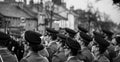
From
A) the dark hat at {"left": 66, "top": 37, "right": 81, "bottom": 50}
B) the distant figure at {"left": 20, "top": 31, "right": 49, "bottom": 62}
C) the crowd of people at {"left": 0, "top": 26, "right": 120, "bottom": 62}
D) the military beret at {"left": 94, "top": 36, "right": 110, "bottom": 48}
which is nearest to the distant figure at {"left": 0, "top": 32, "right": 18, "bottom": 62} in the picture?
the crowd of people at {"left": 0, "top": 26, "right": 120, "bottom": 62}

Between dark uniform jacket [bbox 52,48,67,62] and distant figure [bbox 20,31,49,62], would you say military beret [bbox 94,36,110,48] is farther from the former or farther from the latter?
distant figure [bbox 20,31,49,62]

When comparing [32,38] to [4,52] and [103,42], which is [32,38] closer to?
[4,52]

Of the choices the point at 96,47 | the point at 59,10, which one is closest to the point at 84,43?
the point at 96,47

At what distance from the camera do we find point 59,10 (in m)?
80.6

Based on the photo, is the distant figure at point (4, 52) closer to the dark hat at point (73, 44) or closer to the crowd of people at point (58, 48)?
the crowd of people at point (58, 48)

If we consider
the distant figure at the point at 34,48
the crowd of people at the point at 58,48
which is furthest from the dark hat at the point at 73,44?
the distant figure at the point at 34,48

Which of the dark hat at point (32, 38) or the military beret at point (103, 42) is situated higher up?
the dark hat at point (32, 38)

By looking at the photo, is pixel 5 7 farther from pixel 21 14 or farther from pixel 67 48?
pixel 67 48

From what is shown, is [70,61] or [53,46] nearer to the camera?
[70,61]

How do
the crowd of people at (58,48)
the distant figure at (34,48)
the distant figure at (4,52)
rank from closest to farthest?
the distant figure at (4,52)
the crowd of people at (58,48)
the distant figure at (34,48)

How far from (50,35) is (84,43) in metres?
2.24

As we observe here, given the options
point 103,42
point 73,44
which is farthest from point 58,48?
point 73,44

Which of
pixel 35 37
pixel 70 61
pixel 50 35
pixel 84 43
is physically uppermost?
pixel 35 37

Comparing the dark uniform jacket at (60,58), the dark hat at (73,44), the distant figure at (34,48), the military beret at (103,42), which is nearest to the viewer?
the distant figure at (34,48)
